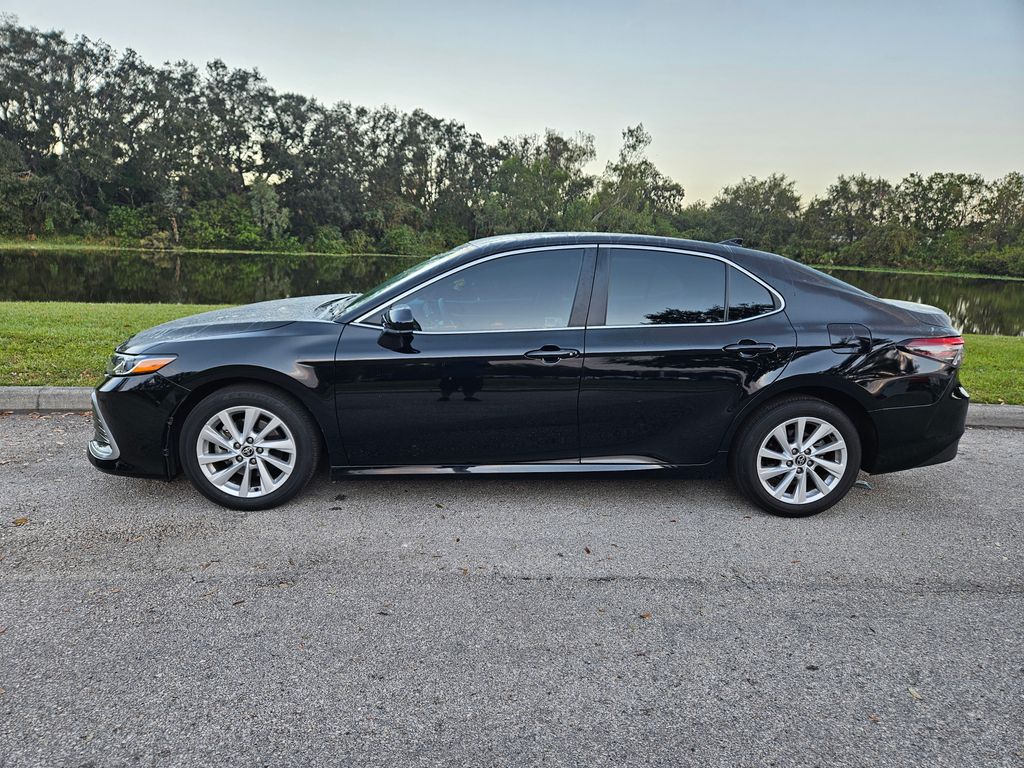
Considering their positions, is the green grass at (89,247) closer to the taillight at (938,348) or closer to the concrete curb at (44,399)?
the concrete curb at (44,399)

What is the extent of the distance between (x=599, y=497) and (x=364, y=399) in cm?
160

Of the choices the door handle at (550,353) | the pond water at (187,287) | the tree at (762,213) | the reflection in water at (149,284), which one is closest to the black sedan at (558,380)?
the door handle at (550,353)

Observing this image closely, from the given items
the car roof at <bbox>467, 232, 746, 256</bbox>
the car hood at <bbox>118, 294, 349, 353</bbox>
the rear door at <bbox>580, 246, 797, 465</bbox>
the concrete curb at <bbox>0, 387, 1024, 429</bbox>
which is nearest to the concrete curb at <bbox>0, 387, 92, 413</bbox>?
the concrete curb at <bbox>0, 387, 1024, 429</bbox>

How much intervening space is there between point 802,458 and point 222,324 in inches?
139

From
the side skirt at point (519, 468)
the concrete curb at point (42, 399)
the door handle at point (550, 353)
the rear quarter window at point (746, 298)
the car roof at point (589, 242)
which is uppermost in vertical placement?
the car roof at point (589, 242)

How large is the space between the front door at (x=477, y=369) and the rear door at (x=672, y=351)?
131 mm

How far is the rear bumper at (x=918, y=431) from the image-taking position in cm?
414

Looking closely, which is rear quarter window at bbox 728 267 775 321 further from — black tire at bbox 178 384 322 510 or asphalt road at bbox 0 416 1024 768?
black tire at bbox 178 384 322 510

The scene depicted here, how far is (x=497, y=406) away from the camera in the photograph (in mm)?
3959

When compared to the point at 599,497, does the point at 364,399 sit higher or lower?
higher

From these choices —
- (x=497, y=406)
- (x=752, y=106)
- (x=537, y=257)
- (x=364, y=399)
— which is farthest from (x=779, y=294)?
(x=752, y=106)

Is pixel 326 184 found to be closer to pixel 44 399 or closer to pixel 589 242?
pixel 44 399

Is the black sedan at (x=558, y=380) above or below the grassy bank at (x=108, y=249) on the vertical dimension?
below

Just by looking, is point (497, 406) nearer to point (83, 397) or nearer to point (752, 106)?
point (83, 397)
